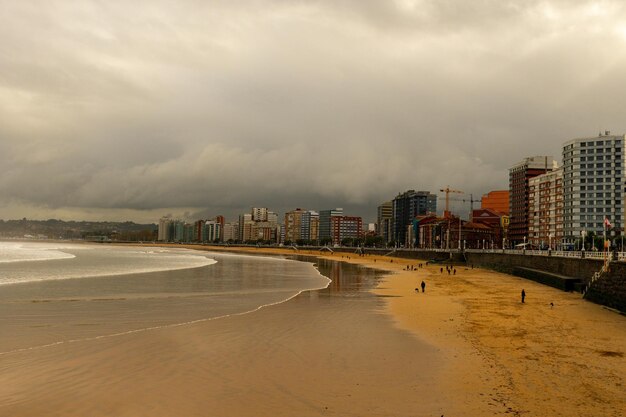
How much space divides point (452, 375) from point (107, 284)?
39366mm

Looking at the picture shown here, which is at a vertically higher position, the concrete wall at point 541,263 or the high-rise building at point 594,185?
the high-rise building at point 594,185

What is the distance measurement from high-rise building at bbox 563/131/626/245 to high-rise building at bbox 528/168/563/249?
703cm

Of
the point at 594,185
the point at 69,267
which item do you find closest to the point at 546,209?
the point at 594,185

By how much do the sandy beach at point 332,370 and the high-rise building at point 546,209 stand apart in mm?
141739

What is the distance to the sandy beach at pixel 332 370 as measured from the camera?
13125mm

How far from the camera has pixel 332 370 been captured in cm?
1689

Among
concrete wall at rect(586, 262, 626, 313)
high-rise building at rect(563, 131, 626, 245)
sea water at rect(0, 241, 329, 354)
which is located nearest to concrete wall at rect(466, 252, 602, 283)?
concrete wall at rect(586, 262, 626, 313)

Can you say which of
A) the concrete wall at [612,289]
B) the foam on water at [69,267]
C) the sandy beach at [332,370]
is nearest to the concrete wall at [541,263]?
the concrete wall at [612,289]

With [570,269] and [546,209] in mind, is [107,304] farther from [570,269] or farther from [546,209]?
[546,209]

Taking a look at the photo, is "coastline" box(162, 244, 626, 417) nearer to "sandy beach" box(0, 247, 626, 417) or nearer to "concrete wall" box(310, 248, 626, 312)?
"sandy beach" box(0, 247, 626, 417)

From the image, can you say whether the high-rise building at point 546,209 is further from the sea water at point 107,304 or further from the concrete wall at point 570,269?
the sea water at point 107,304

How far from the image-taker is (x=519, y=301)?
38281mm

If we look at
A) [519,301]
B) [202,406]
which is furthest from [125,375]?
[519,301]

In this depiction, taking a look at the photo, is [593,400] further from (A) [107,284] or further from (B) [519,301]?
(A) [107,284]
